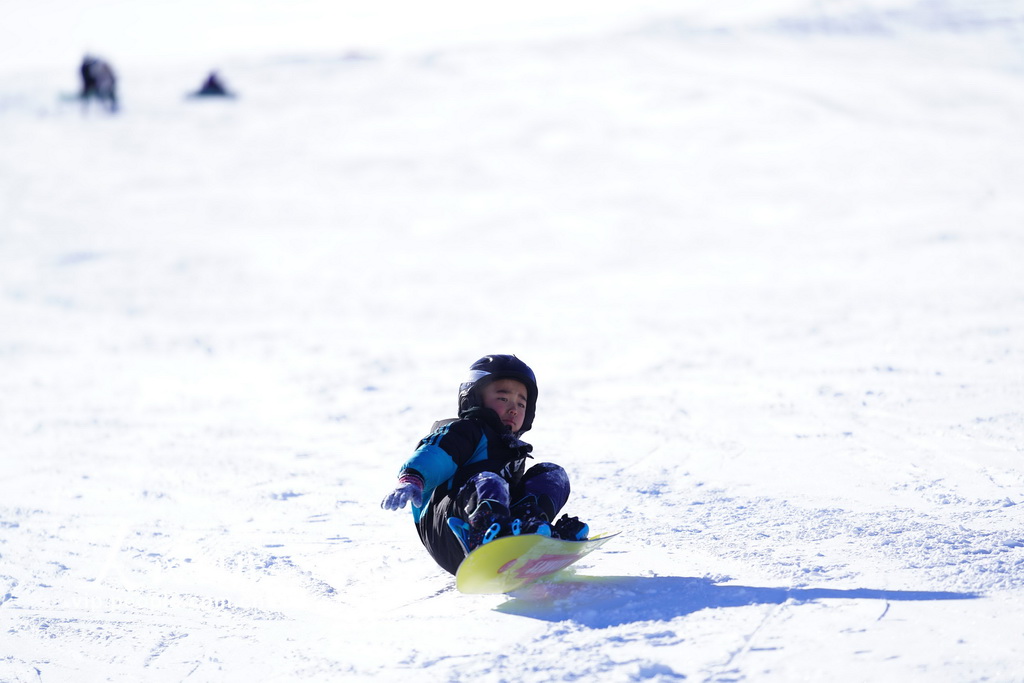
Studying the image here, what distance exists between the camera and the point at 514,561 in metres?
2.84

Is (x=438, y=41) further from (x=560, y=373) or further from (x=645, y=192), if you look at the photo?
(x=560, y=373)

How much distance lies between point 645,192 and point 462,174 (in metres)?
2.96

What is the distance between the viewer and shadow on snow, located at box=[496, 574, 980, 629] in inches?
104

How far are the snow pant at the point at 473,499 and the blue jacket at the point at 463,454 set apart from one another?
0.04 meters

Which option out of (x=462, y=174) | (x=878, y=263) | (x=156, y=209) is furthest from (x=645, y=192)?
(x=156, y=209)

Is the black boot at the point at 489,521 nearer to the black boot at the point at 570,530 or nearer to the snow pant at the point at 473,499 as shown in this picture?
the snow pant at the point at 473,499

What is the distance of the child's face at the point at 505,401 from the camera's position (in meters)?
3.22

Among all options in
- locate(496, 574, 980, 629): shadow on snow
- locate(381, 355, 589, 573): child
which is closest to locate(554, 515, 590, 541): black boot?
locate(381, 355, 589, 573): child

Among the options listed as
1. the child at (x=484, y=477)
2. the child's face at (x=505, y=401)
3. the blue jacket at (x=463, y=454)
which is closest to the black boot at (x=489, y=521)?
the child at (x=484, y=477)

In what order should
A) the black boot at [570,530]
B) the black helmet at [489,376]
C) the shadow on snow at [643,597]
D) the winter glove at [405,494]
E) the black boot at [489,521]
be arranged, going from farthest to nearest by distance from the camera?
1. the black helmet at [489,376]
2. the black boot at [570,530]
3. the black boot at [489,521]
4. the winter glove at [405,494]
5. the shadow on snow at [643,597]

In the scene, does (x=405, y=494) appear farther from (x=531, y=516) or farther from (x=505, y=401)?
(x=505, y=401)

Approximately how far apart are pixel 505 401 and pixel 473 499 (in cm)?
40

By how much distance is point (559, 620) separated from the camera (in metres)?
2.67

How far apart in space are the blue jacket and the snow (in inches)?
14.0
